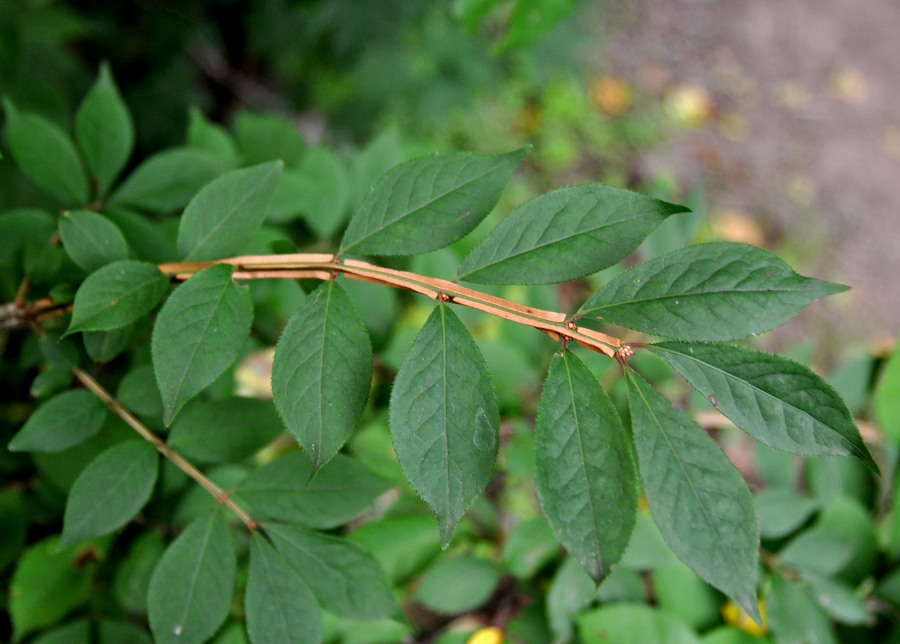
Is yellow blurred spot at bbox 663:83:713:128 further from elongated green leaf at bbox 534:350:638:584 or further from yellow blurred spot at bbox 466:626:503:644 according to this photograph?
elongated green leaf at bbox 534:350:638:584

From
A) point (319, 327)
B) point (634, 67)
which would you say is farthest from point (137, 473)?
point (634, 67)

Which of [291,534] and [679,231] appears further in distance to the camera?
[679,231]

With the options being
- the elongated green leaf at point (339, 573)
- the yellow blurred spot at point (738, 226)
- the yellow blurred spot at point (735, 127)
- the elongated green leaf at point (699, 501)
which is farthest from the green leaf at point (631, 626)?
the yellow blurred spot at point (735, 127)

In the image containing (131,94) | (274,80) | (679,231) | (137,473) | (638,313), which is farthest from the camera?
(274,80)

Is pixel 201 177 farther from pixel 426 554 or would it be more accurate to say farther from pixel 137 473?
pixel 426 554

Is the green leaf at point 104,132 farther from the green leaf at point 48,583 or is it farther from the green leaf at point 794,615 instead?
the green leaf at point 794,615

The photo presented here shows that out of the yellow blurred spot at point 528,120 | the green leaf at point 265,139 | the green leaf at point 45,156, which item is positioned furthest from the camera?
the yellow blurred spot at point 528,120

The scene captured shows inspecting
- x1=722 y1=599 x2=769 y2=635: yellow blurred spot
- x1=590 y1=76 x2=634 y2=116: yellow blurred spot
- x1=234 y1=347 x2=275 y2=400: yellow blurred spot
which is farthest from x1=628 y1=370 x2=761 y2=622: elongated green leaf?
x1=590 y1=76 x2=634 y2=116: yellow blurred spot
